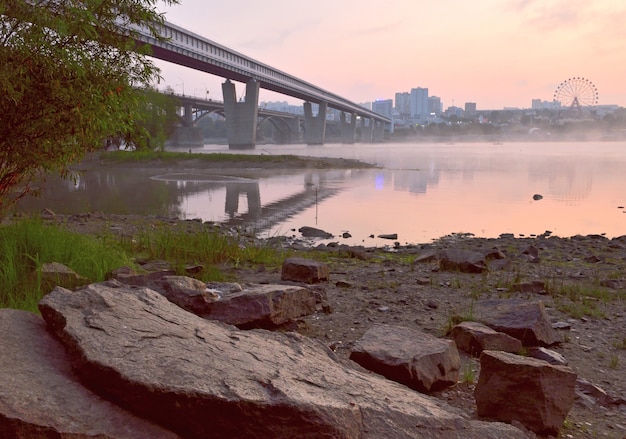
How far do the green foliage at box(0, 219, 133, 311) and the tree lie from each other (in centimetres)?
120

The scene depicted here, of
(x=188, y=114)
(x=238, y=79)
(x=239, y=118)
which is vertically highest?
(x=238, y=79)

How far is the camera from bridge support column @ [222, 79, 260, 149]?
10288 cm

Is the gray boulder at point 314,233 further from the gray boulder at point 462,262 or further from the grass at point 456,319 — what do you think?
the grass at point 456,319

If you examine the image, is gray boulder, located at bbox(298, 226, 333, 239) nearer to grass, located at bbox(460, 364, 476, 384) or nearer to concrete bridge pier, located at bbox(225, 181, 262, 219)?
concrete bridge pier, located at bbox(225, 181, 262, 219)

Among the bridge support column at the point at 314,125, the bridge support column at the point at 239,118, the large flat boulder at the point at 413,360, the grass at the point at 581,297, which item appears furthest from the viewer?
the bridge support column at the point at 314,125

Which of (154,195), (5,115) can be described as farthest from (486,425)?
(154,195)

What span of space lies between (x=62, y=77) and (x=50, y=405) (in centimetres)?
691

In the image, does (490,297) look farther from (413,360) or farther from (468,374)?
(413,360)

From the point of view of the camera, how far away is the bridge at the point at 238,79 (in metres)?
68.4

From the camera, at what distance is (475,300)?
990 cm

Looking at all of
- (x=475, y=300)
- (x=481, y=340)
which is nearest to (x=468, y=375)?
(x=481, y=340)

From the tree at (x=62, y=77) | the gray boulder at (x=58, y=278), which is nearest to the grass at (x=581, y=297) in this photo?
the gray boulder at (x=58, y=278)

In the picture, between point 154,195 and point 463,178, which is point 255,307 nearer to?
point 154,195

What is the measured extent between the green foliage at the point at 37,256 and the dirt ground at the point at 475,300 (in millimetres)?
2607
